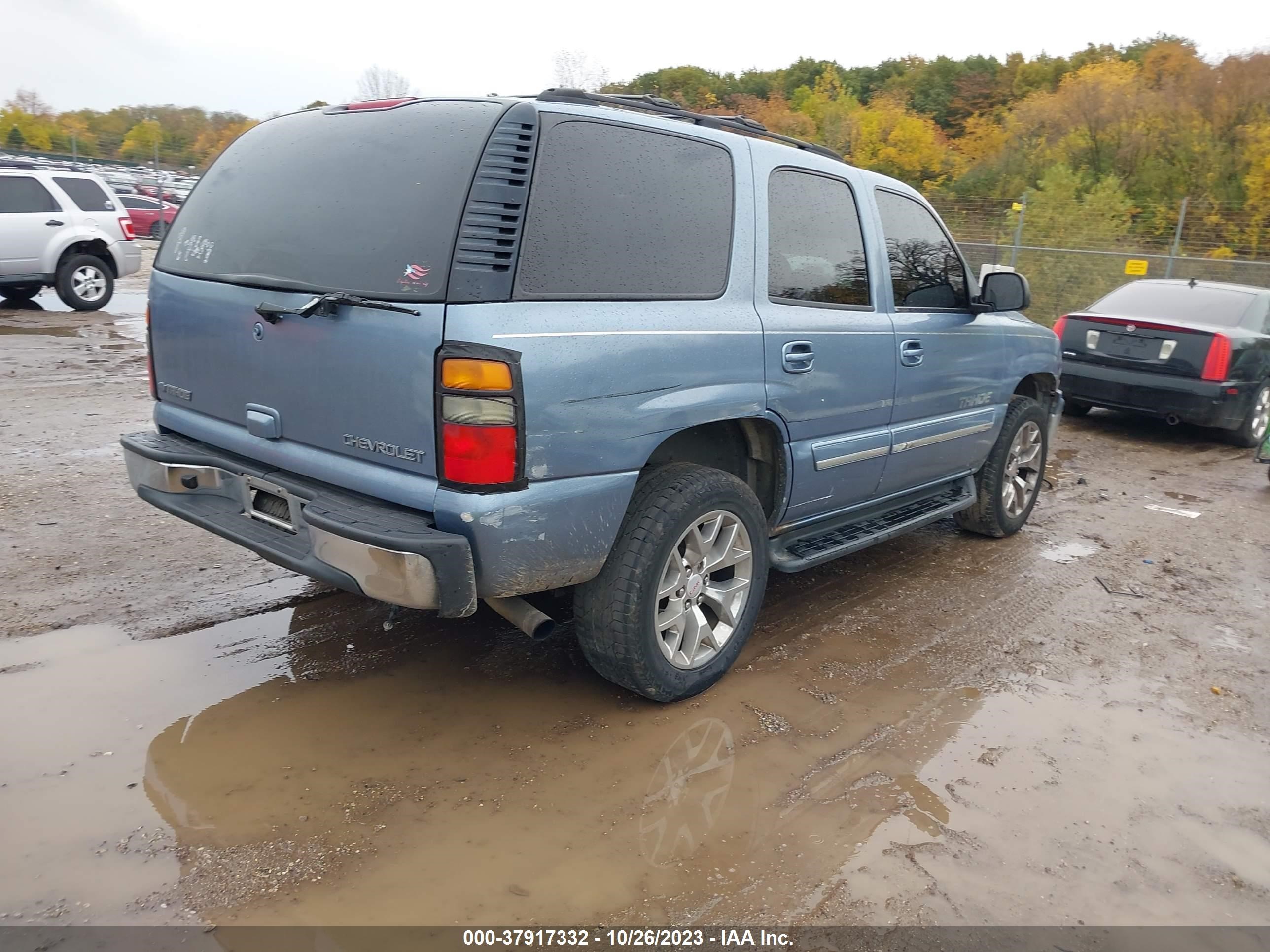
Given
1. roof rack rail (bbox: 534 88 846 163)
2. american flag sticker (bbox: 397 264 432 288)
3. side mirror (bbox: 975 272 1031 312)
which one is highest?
roof rack rail (bbox: 534 88 846 163)

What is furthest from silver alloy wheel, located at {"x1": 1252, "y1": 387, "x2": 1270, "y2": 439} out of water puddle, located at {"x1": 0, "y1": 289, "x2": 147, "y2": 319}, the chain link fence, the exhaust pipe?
water puddle, located at {"x1": 0, "y1": 289, "x2": 147, "y2": 319}

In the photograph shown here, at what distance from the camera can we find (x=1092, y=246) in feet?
57.9

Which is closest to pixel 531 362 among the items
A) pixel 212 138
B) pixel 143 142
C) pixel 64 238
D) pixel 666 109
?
pixel 666 109

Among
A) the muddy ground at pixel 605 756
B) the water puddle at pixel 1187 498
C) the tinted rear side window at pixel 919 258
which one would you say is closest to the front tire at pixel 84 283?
the muddy ground at pixel 605 756

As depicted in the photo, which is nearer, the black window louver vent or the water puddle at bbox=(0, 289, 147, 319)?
the black window louver vent

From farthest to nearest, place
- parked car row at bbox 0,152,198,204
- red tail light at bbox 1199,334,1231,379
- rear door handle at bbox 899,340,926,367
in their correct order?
1. parked car row at bbox 0,152,198,204
2. red tail light at bbox 1199,334,1231,379
3. rear door handle at bbox 899,340,926,367

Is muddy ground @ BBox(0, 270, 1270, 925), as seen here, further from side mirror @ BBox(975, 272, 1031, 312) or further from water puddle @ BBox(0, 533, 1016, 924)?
side mirror @ BBox(975, 272, 1031, 312)

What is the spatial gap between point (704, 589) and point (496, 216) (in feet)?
4.94

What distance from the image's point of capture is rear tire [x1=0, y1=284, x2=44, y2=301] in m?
13.0

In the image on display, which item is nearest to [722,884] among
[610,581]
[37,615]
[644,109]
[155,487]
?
[610,581]

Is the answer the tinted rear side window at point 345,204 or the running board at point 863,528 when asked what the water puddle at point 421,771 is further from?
the tinted rear side window at point 345,204

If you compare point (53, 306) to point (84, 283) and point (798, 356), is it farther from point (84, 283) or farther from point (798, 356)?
point (798, 356)

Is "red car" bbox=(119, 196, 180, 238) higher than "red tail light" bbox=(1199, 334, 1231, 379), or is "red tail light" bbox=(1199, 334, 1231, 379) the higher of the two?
"red car" bbox=(119, 196, 180, 238)

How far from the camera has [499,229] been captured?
274cm
